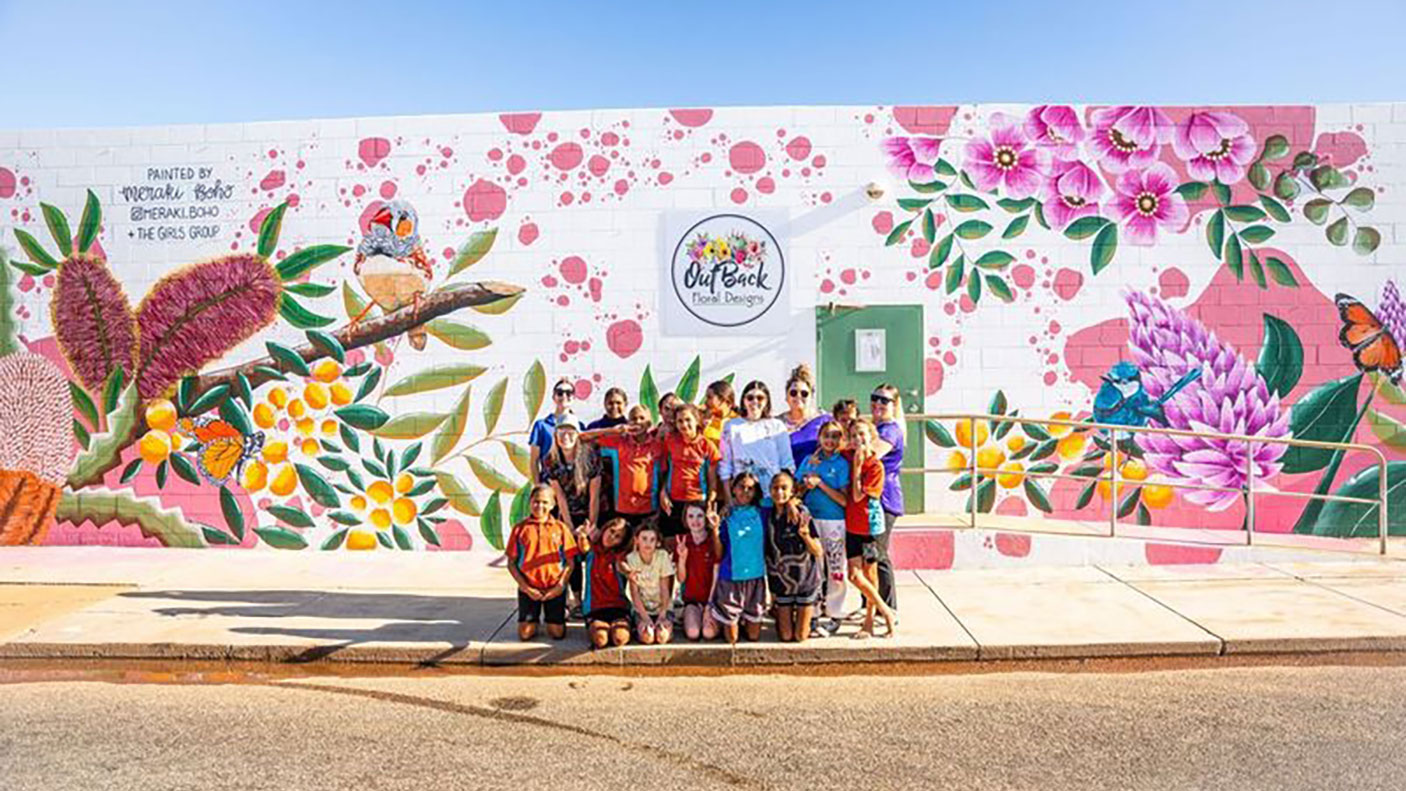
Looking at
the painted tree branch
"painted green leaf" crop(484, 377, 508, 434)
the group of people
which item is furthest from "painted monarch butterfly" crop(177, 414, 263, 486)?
the group of people

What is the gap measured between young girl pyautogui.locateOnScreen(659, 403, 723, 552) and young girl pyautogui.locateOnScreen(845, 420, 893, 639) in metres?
0.90

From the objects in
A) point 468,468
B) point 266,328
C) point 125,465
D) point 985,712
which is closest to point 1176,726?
point 985,712

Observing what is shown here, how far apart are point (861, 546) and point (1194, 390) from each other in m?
4.73

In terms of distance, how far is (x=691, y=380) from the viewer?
10.2 m

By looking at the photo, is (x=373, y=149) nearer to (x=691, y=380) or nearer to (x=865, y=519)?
(x=691, y=380)

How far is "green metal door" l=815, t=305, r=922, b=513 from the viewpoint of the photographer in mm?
10156

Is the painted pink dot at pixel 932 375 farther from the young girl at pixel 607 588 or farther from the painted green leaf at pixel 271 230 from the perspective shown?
the painted green leaf at pixel 271 230

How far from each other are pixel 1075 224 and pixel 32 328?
31.9ft

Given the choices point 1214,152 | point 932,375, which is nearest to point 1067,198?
point 1214,152

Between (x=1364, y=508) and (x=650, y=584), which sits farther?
(x=1364, y=508)

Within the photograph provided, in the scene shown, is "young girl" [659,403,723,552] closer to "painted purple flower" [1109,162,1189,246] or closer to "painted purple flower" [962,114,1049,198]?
"painted purple flower" [962,114,1049,198]

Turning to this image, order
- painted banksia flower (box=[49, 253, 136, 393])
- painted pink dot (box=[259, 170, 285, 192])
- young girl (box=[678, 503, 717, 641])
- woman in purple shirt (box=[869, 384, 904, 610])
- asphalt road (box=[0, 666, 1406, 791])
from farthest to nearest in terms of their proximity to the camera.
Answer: painted banksia flower (box=[49, 253, 136, 393])
painted pink dot (box=[259, 170, 285, 192])
woman in purple shirt (box=[869, 384, 904, 610])
young girl (box=[678, 503, 717, 641])
asphalt road (box=[0, 666, 1406, 791])

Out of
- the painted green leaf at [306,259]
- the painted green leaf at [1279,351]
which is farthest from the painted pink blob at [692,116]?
the painted green leaf at [1279,351]

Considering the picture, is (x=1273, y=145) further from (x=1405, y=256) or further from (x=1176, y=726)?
(x=1176, y=726)
